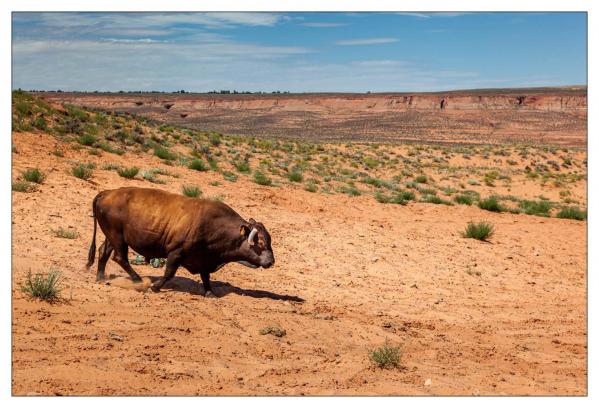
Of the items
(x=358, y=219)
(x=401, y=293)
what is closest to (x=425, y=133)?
(x=358, y=219)

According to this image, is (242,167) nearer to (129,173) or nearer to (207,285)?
(129,173)

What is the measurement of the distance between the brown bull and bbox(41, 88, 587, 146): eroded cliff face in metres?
78.1

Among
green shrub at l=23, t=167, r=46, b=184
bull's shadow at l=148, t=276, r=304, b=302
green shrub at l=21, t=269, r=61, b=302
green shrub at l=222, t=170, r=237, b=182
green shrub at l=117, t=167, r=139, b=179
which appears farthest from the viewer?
green shrub at l=222, t=170, r=237, b=182

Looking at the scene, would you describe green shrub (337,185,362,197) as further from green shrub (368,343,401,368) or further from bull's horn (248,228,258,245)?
green shrub (368,343,401,368)

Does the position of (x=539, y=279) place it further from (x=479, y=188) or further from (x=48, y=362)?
(x=479, y=188)

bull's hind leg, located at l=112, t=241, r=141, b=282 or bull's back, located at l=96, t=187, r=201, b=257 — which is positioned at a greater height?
bull's back, located at l=96, t=187, r=201, b=257

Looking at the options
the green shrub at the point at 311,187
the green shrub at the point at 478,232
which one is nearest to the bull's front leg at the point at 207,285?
the green shrub at the point at 478,232

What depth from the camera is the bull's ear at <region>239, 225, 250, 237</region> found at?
9.84 metres

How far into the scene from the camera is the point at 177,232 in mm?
9734

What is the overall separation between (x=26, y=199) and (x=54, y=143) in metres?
8.38

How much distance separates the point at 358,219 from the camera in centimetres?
1959

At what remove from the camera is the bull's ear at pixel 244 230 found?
32.3 feet

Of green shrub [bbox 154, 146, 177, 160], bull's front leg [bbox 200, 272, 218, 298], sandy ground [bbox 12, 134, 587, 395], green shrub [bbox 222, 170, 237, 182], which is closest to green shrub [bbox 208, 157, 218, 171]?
green shrub [bbox 222, 170, 237, 182]

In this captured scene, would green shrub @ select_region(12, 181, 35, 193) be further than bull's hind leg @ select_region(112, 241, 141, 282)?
Yes
